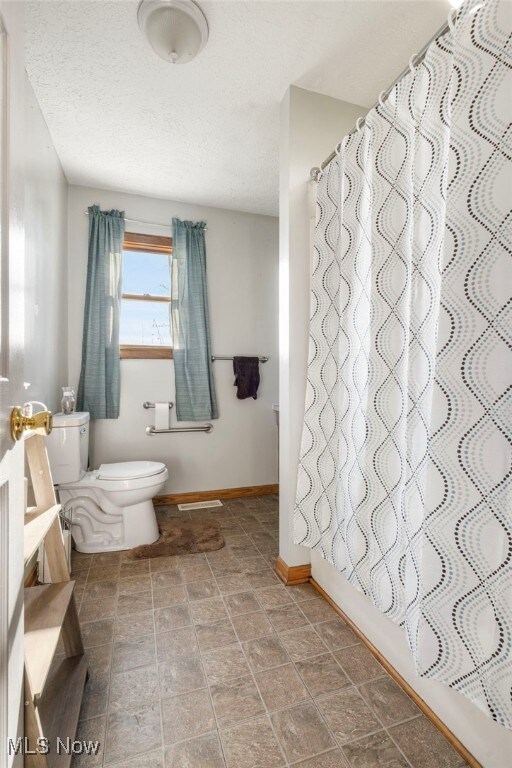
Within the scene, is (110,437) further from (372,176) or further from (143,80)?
(372,176)

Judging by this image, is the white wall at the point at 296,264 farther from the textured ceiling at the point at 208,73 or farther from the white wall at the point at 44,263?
the white wall at the point at 44,263

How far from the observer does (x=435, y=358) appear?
94 centimetres

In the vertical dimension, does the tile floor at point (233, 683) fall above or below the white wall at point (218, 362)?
below

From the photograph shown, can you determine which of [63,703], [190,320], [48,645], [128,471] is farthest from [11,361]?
[190,320]

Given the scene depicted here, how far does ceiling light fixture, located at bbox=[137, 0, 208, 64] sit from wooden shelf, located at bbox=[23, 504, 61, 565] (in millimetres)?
1812

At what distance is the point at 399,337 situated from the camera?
3.75 feet

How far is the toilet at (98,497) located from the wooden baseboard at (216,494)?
2.06ft

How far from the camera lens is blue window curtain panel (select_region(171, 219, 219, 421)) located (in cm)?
292

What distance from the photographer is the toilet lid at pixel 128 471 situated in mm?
2221

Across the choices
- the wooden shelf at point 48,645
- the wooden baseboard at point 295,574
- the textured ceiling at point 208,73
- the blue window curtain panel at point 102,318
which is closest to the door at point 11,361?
the wooden shelf at point 48,645

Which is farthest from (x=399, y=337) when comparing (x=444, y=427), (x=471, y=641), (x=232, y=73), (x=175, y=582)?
(x=175, y=582)

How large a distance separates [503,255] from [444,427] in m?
0.40

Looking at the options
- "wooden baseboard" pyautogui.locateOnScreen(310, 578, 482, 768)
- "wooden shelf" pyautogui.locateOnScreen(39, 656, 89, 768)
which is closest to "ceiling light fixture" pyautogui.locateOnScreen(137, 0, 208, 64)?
"wooden shelf" pyautogui.locateOnScreen(39, 656, 89, 768)

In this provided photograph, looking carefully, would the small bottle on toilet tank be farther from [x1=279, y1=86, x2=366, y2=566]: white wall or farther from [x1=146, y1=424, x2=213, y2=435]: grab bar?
[x1=279, y1=86, x2=366, y2=566]: white wall
